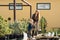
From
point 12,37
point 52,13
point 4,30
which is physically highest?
point 4,30

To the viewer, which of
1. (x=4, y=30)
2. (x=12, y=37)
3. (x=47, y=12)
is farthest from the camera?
(x=47, y=12)

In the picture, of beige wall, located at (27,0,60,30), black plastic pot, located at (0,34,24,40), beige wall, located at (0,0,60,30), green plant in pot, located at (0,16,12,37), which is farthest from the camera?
beige wall, located at (27,0,60,30)

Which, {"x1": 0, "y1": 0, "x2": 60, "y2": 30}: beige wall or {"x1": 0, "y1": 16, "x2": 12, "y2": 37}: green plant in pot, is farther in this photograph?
{"x1": 0, "y1": 0, "x2": 60, "y2": 30}: beige wall

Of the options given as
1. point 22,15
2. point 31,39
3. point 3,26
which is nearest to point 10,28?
point 3,26

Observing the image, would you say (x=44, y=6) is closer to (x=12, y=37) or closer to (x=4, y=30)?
(x=4, y=30)

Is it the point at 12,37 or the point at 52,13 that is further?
the point at 52,13

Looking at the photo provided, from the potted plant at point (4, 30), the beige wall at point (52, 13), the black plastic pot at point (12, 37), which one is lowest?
the beige wall at point (52, 13)

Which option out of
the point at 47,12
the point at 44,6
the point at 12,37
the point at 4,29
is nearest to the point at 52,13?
the point at 47,12

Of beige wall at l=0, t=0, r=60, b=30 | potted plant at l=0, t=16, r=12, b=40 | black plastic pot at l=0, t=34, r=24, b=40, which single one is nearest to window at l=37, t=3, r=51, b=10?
beige wall at l=0, t=0, r=60, b=30

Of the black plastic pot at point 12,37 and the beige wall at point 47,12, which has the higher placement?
the black plastic pot at point 12,37

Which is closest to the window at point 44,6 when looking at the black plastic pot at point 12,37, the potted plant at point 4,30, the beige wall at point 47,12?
the beige wall at point 47,12

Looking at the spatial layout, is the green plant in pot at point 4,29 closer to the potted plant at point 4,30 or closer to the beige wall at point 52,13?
the potted plant at point 4,30

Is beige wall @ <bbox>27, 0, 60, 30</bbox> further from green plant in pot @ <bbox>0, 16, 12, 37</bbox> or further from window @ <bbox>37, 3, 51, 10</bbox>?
green plant in pot @ <bbox>0, 16, 12, 37</bbox>

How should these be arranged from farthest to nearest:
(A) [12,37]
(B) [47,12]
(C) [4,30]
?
(B) [47,12]
(C) [4,30]
(A) [12,37]
